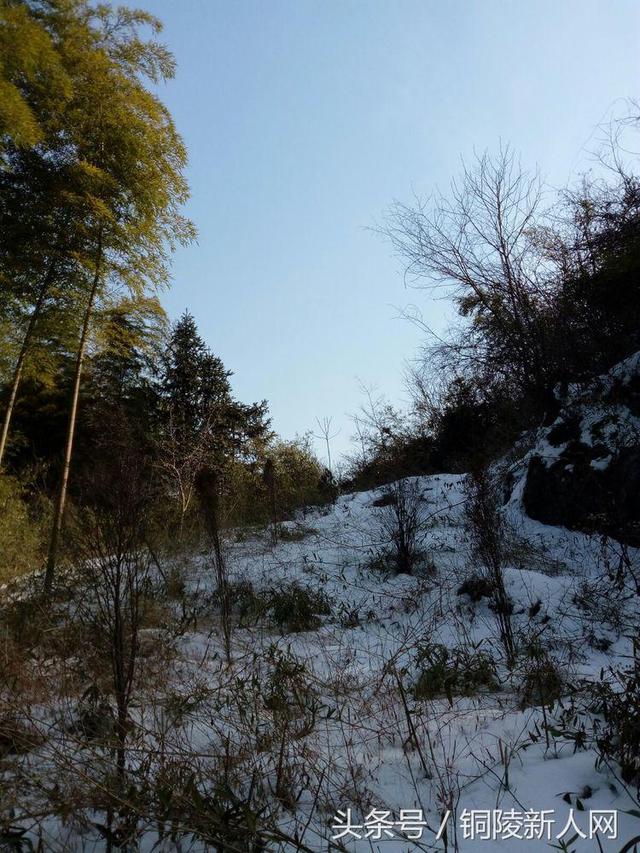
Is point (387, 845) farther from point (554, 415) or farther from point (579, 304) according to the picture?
point (579, 304)

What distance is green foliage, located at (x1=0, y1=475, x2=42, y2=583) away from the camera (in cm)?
681

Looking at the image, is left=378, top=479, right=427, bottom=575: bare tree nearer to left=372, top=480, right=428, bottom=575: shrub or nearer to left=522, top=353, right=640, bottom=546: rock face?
left=372, top=480, right=428, bottom=575: shrub

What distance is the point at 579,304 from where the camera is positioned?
25.0 feet

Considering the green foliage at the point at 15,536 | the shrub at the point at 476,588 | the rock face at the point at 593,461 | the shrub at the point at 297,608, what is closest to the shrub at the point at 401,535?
the shrub at the point at 476,588

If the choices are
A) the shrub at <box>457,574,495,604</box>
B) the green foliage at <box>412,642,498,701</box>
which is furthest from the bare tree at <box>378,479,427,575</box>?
the green foliage at <box>412,642,498,701</box>

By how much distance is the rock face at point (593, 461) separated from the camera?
5.74 m

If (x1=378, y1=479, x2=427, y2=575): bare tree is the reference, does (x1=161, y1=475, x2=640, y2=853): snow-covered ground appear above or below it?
below

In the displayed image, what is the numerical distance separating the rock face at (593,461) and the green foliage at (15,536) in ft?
22.3

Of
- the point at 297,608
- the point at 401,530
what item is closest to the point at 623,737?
the point at 297,608

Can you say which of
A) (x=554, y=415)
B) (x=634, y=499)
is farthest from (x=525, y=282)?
(x=634, y=499)

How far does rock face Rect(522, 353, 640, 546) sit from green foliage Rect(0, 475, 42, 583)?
681 centimetres

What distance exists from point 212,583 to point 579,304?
6474mm

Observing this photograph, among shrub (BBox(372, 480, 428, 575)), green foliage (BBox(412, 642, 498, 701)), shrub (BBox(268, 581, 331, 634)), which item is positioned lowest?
green foliage (BBox(412, 642, 498, 701))

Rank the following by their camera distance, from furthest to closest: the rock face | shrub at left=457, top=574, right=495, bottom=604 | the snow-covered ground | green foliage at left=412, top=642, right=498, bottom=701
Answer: the rock face, shrub at left=457, top=574, right=495, bottom=604, green foliage at left=412, top=642, right=498, bottom=701, the snow-covered ground
